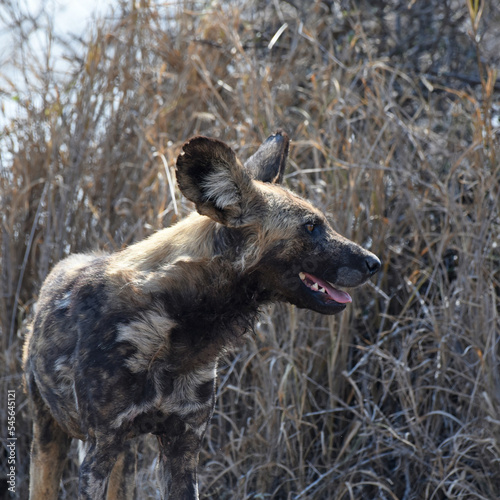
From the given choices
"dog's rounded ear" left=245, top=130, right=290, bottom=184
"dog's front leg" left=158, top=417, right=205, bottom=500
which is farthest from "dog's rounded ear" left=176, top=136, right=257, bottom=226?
"dog's front leg" left=158, top=417, right=205, bottom=500

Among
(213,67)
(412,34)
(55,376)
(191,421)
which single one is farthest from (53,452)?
(412,34)

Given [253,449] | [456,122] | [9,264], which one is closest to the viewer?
[253,449]

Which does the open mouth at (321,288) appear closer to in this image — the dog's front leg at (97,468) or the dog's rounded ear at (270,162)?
the dog's rounded ear at (270,162)

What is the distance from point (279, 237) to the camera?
2754mm

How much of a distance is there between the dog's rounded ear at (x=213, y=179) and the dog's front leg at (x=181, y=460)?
0.85 metres

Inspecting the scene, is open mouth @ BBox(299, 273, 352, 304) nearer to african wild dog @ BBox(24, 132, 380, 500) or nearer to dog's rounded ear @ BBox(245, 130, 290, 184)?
african wild dog @ BBox(24, 132, 380, 500)

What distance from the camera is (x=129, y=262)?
288cm

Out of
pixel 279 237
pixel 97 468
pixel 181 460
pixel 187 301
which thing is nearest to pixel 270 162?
pixel 279 237

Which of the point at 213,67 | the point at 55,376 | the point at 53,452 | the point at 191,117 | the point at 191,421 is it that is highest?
the point at 213,67

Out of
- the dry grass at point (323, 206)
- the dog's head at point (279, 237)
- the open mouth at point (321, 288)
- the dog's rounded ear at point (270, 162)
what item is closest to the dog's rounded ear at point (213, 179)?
the dog's head at point (279, 237)

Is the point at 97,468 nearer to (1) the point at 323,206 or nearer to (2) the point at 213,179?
(2) the point at 213,179

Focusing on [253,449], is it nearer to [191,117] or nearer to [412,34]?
[191,117]

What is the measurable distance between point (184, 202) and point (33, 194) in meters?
1.32

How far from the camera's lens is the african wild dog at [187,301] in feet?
8.69
